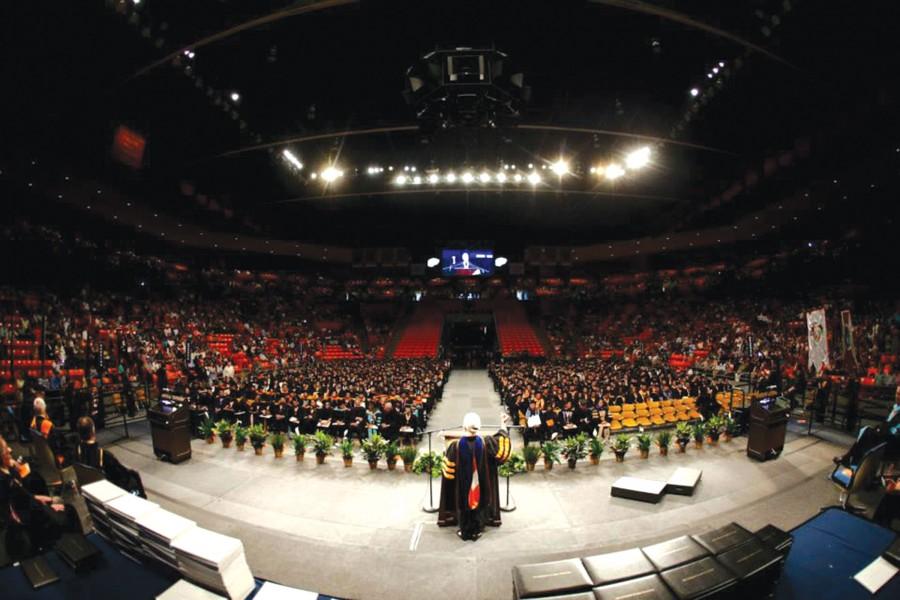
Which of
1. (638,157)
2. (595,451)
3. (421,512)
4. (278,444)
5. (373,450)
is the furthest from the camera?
(638,157)

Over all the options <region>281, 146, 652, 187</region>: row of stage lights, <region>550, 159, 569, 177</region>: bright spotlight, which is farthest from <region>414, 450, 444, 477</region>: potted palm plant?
<region>550, 159, 569, 177</region>: bright spotlight

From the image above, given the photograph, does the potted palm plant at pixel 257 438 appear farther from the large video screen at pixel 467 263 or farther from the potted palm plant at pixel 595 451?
the large video screen at pixel 467 263

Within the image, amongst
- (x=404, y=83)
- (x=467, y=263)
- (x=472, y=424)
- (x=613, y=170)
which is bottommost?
(x=472, y=424)

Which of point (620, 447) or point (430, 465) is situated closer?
point (430, 465)

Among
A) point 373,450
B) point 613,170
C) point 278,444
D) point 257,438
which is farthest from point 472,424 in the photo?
point 613,170

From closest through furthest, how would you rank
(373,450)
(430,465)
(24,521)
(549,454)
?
1. (24,521)
2. (430,465)
3. (549,454)
4. (373,450)

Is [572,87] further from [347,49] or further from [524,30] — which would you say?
[347,49]

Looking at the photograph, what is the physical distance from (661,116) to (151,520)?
14.3m

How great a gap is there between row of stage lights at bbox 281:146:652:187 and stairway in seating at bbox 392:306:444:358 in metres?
13.4

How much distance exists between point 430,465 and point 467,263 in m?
26.0

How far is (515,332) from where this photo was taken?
32.2 metres

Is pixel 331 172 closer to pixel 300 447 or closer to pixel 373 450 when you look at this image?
pixel 300 447

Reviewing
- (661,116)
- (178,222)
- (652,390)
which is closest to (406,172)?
(661,116)

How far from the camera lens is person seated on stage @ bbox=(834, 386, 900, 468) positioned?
609cm
